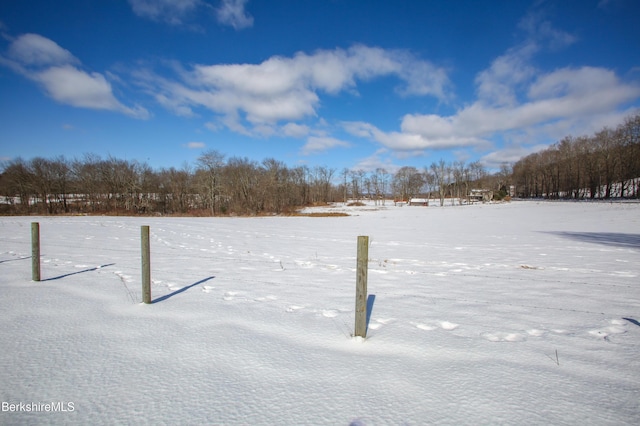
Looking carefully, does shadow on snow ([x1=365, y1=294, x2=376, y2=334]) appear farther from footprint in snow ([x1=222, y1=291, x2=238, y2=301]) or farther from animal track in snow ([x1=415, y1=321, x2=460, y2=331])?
footprint in snow ([x1=222, y1=291, x2=238, y2=301])

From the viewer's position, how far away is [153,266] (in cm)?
679

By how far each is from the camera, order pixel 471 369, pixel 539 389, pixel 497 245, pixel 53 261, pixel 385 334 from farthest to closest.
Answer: pixel 497 245 → pixel 53 261 → pixel 385 334 → pixel 471 369 → pixel 539 389

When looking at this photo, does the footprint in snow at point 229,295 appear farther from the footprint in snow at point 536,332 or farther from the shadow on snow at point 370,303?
the footprint in snow at point 536,332

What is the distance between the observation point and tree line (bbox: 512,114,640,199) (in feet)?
154

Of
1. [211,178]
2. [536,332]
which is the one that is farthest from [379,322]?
[211,178]

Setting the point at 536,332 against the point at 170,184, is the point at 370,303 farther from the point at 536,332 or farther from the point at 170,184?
the point at 170,184

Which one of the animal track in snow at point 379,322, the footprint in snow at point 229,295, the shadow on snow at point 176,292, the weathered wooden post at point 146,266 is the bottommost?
the animal track in snow at point 379,322

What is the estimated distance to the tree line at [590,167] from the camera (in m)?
46.9

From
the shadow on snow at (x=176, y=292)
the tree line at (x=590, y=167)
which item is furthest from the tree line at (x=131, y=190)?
the tree line at (x=590, y=167)

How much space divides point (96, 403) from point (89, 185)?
4709cm

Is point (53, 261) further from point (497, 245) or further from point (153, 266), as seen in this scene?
point (497, 245)

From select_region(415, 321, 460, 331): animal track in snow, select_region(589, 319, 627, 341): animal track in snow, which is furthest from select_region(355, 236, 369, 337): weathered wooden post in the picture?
select_region(589, 319, 627, 341): animal track in snow

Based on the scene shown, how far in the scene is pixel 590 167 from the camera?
54.0 m

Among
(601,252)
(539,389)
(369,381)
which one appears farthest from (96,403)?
(601,252)
